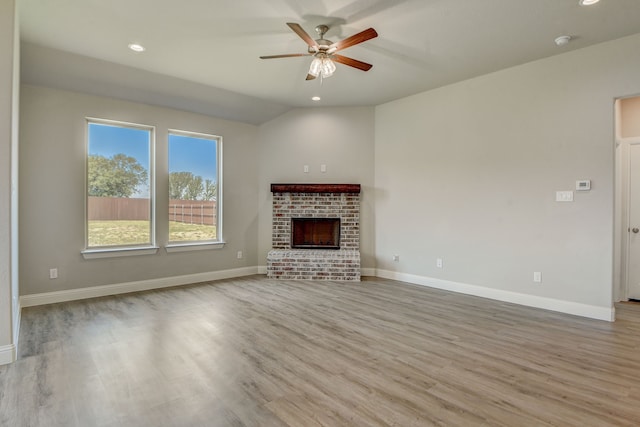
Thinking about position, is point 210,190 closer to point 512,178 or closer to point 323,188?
point 323,188

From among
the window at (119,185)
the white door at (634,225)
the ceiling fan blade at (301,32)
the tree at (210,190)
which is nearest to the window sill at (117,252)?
the window at (119,185)

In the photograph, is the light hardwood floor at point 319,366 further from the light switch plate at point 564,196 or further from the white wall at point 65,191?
the light switch plate at point 564,196

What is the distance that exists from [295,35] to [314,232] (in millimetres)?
3295

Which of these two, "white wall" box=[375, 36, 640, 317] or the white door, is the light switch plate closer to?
"white wall" box=[375, 36, 640, 317]

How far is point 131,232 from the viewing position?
4.61m

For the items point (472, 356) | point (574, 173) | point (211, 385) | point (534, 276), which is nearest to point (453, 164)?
point (574, 173)

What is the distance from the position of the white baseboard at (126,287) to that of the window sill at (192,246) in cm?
40

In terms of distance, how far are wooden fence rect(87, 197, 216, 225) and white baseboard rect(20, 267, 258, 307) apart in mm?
884

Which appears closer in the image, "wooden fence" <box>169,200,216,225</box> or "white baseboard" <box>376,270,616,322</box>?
"white baseboard" <box>376,270,616,322</box>

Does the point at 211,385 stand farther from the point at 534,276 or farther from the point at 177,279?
the point at 534,276

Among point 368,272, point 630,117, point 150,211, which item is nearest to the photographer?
point 630,117

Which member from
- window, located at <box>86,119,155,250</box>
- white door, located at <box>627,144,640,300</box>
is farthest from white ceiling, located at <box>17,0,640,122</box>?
white door, located at <box>627,144,640,300</box>

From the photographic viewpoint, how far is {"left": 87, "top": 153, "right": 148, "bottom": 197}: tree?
4.28 meters

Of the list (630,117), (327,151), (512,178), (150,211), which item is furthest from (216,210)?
(630,117)
